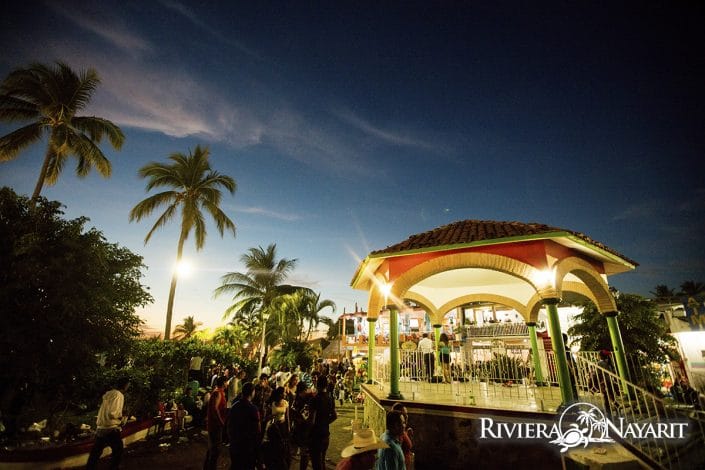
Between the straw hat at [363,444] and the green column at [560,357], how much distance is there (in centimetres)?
543

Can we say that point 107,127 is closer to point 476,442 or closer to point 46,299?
point 46,299

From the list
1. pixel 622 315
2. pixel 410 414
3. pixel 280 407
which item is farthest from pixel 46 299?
pixel 622 315

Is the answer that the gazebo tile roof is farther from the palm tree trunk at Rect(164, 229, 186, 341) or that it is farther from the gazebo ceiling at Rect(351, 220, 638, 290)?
the palm tree trunk at Rect(164, 229, 186, 341)

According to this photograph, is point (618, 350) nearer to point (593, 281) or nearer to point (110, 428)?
point (593, 281)

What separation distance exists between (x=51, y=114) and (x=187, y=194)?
22.4 feet

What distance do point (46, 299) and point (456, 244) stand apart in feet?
31.7

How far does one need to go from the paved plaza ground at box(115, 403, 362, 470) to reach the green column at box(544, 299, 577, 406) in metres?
5.20

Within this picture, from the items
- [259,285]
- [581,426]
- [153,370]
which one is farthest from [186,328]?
[581,426]

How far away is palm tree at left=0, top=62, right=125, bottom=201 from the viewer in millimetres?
13856

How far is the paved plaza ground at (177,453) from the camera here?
6.83m

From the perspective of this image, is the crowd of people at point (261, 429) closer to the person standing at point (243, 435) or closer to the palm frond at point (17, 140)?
the person standing at point (243, 435)

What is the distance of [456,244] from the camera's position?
8117mm

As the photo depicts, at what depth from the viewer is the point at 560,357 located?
6.74 metres

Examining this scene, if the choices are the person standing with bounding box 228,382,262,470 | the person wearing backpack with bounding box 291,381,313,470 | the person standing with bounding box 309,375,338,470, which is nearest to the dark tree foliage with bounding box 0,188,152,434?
the person standing with bounding box 228,382,262,470
